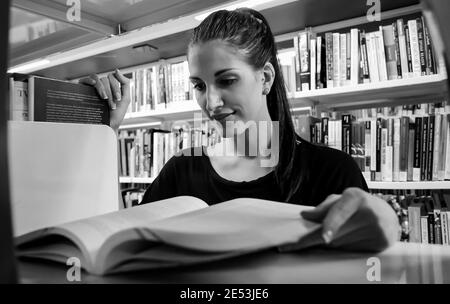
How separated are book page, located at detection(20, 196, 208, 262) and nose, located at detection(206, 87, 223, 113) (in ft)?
0.69

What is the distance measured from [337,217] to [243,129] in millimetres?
515

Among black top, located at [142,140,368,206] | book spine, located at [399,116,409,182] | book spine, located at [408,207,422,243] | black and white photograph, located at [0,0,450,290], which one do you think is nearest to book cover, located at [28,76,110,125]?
Result: black and white photograph, located at [0,0,450,290]

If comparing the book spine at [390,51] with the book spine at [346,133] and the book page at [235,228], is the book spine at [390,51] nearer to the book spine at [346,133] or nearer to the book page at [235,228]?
the book spine at [346,133]

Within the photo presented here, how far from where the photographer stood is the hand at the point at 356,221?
248mm

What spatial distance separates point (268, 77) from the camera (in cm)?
82

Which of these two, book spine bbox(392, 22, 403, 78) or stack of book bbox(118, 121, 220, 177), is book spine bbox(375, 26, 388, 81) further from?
stack of book bbox(118, 121, 220, 177)

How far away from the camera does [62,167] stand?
405mm

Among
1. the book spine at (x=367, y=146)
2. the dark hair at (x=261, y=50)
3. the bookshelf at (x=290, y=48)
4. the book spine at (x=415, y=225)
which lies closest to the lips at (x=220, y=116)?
the dark hair at (x=261, y=50)

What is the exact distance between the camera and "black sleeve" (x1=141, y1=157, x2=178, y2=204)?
815 mm

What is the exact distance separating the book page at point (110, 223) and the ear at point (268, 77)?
0.48 m

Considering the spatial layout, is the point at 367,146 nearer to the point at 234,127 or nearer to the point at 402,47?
the point at 402,47

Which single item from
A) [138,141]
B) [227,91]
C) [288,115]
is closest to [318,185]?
[288,115]

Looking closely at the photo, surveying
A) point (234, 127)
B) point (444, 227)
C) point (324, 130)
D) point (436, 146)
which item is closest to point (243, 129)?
point (234, 127)
